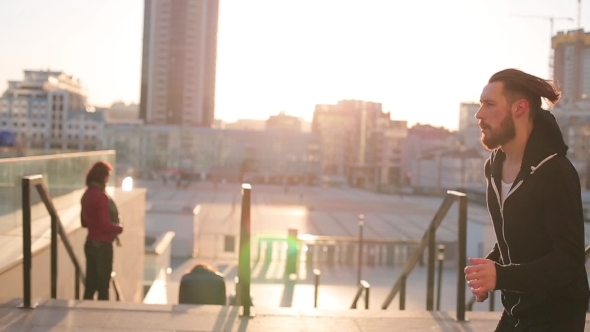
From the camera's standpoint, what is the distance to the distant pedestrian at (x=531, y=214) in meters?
2.09

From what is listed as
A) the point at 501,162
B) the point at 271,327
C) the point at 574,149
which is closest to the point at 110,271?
the point at 271,327

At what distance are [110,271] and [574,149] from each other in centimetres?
5942

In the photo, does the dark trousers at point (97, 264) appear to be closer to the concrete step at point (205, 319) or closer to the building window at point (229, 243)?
the concrete step at point (205, 319)

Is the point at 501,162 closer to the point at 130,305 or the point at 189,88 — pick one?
the point at 130,305

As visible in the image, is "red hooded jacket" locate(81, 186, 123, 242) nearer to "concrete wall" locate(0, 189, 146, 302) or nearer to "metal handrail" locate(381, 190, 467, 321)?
"concrete wall" locate(0, 189, 146, 302)

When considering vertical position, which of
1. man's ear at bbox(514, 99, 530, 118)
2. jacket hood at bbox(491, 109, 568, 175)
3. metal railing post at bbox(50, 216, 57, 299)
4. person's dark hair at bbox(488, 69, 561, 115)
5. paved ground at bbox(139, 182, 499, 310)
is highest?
person's dark hair at bbox(488, 69, 561, 115)

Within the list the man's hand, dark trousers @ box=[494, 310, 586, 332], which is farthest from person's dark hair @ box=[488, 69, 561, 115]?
dark trousers @ box=[494, 310, 586, 332]

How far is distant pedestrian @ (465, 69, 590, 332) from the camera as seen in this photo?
2088mm

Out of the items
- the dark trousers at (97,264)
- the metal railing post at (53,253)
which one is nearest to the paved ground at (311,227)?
the dark trousers at (97,264)

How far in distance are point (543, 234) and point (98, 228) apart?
402 cm

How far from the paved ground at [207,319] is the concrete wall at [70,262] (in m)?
0.45

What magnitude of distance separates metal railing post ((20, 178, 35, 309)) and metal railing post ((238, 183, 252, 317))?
1237 millimetres

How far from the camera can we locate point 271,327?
4223 millimetres

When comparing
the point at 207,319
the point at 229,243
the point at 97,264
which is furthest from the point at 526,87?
the point at 229,243
